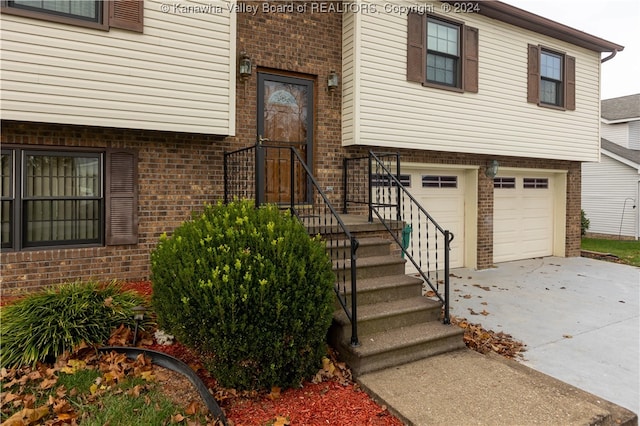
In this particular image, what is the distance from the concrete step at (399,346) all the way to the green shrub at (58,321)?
2.21m

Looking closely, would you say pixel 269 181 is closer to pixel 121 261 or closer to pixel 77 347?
pixel 121 261

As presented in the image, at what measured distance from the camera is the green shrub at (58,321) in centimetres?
347

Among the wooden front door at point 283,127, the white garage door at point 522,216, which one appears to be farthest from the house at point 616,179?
the wooden front door at point 283,127

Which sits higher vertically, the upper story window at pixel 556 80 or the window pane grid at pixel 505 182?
the upper story window at pixel 556 80

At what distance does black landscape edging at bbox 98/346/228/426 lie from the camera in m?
2.82

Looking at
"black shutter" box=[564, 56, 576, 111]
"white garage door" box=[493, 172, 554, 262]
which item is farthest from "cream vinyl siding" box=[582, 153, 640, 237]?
"black shutter" box=[564, 56, 576, 111]

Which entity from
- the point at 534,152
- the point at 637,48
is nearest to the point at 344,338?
the point at 534,152

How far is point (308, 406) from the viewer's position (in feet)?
9.93

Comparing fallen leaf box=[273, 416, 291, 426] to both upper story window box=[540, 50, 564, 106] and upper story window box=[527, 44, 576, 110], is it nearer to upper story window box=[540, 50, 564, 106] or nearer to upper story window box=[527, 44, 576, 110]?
upper story window box=[527, 44, 576, 110]

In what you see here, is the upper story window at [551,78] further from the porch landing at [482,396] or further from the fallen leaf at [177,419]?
the fallen leaf at [177,419]

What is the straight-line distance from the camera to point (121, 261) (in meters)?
5.58

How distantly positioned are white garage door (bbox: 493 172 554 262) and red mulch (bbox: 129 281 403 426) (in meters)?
7.46

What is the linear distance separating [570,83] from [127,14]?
31.6 ft

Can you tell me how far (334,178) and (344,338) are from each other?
3.79m
